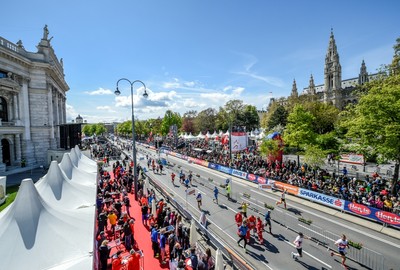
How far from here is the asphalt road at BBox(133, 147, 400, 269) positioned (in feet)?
32.9

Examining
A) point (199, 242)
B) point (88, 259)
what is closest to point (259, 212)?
point (199, 242)

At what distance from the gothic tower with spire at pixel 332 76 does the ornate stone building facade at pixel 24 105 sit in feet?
376

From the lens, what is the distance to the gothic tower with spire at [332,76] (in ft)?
345

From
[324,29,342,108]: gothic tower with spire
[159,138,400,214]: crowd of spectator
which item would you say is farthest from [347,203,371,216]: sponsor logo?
[324,29,342,108]: gothic tower with spire

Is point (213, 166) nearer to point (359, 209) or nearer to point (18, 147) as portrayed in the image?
point (359, 209)

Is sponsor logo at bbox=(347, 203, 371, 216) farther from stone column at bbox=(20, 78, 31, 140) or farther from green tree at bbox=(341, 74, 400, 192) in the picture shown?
stone column at bbox=(20, 78, 31, 140)

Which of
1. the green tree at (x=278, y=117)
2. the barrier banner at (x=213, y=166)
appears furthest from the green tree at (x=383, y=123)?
the green tree at (x=278, y=117)

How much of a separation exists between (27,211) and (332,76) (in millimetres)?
127766

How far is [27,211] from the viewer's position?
720cm

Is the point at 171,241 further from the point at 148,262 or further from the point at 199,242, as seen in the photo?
the point at 199,242

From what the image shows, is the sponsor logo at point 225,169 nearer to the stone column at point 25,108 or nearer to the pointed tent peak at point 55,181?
the pointed tent peak at point 55,181

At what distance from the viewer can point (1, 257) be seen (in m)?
5.90

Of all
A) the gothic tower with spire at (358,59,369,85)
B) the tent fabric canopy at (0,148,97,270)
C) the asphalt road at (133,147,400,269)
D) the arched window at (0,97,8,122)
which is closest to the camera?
the tent fabric canopy at (0,148,97,270)

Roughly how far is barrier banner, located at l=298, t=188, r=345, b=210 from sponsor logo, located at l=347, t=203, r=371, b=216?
2.00ft
